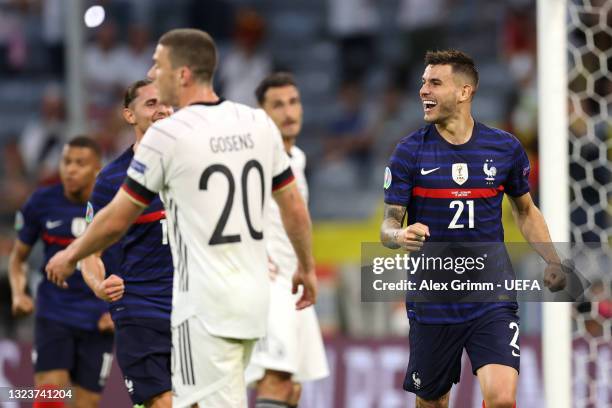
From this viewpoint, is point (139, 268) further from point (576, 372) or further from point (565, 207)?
point (576, 372)

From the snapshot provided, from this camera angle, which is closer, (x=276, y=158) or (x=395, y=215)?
(x=276, y=158)

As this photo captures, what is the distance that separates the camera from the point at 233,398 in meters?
5.38

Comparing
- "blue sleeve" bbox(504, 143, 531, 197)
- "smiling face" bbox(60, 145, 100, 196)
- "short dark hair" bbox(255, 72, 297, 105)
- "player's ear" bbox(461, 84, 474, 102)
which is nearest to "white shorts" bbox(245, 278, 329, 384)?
"short dark hair" bbox(255, 72, 297, 105)

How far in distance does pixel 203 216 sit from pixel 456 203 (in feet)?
4.98

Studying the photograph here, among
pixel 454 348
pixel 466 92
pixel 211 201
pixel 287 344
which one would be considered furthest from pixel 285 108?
pixel 211 201

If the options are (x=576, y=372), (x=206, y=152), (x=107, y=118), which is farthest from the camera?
(x=107, y=118)

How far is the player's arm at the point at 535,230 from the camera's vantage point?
20.8 feet

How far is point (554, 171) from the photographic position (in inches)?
313

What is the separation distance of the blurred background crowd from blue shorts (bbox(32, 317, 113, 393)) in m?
4.26

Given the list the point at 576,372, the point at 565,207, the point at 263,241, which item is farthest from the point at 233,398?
the point at 576,372

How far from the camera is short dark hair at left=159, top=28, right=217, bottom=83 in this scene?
A: 17.9 ft

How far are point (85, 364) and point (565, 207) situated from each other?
11.2ft

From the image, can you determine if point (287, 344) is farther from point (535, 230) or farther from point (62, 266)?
point (62, 266)

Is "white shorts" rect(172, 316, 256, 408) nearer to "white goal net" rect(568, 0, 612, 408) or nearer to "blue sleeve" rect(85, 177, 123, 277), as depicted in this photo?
"blue sleeve" rect(85, 177, 123, 277)
